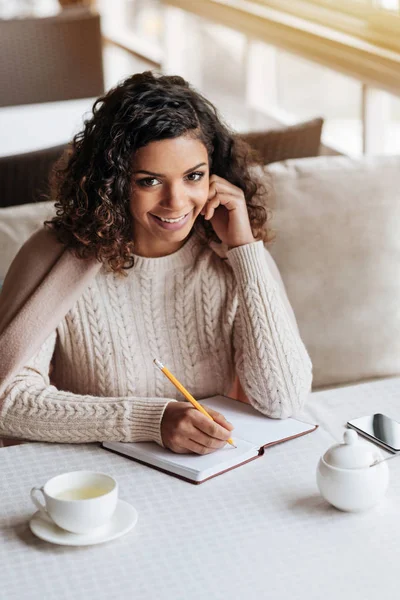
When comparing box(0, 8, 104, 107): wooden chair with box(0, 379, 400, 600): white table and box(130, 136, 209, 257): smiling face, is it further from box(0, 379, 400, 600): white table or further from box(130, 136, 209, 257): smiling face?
box(0, 379, 400, 600): white table

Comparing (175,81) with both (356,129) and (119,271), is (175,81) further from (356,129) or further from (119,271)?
(356,129)

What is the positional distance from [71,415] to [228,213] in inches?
19.7

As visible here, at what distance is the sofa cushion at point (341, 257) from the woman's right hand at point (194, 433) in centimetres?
77

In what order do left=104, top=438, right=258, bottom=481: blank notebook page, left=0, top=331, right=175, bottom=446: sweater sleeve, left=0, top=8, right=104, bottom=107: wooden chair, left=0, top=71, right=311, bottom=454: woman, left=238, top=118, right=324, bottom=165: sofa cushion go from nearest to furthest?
left=104, top=438, right=258, bottom=481: blank notebook page < left=0, top=331, right=175, bottom=446: sweater sleeve < left=0, top=71, right=311, bottom=454: woman < left=238, top=118, right=324, bottom=165: sofa cushion < left=0, top=8, right=104, bottom=107: wooden chair

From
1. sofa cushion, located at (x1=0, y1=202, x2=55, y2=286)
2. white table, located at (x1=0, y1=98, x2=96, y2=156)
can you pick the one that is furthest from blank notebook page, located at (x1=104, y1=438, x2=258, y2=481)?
white table, located at (x1=0, y1=98, x2=96, y2=156)

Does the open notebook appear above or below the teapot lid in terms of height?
below

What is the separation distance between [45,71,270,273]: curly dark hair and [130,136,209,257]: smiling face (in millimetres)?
18

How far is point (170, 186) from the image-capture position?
4.87 ft

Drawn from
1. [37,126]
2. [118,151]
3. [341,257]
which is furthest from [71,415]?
[37,126]

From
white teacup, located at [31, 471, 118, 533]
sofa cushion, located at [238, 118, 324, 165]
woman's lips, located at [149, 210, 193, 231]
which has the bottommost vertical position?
white teacup, located at [31, 471, 118, 533]

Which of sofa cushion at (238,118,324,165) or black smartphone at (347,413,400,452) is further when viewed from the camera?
sofa cushion at (238,118,324,165)

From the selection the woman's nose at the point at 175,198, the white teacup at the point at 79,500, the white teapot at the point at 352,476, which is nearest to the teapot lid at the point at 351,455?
the white teapot at the point at 352,476

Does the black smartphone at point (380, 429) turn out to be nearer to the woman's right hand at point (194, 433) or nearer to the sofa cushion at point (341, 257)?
the woman's right hand at point (194, 433)

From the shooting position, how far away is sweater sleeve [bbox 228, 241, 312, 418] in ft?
5.06
